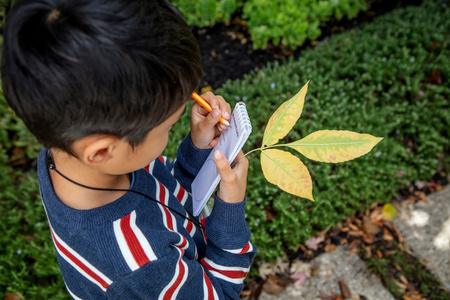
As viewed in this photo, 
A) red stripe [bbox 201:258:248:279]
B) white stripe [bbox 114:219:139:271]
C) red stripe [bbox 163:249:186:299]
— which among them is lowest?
red stripe [bbox 201:258:248:279]

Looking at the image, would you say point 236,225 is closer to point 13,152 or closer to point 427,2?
point 13,152

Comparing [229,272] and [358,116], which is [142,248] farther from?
[358,116]

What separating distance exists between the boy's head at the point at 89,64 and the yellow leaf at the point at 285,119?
13.9 inches

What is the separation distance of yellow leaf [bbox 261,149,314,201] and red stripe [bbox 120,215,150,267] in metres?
0.43

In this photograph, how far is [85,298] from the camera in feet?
4.13

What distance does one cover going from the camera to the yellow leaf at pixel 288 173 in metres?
1.05

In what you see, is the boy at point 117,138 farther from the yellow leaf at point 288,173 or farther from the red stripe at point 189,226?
the yellow leaf at point 288,173

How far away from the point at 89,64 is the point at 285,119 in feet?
1.98

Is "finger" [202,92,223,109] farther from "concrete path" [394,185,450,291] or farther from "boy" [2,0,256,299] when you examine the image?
"concrete path" [394,185,450,291]

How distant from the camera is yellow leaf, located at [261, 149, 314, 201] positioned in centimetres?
105

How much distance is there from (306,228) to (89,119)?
198cm

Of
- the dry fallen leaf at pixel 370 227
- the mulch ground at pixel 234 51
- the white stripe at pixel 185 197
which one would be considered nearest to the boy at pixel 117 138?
the white stripe at pixel 185 197

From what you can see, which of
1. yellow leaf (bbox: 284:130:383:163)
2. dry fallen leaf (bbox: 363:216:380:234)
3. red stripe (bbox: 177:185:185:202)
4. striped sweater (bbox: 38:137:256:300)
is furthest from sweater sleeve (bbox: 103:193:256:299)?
dry fallen leaf (bbox: 363:216:380:234)

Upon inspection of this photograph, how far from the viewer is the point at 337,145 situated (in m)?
1.06
